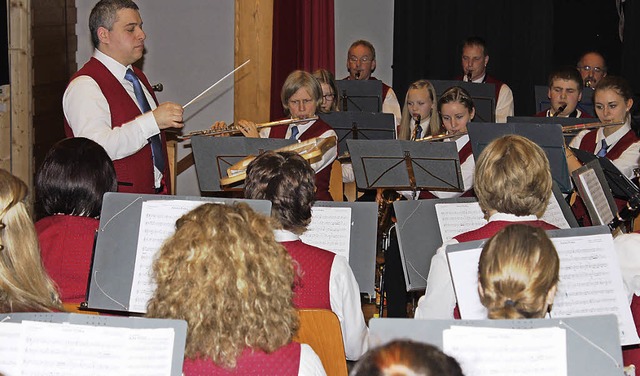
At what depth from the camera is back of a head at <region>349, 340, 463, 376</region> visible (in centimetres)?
126

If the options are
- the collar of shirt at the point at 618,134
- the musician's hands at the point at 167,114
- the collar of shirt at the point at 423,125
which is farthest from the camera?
the collar of shirt at the point at 423,125

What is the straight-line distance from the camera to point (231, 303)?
6.01ft

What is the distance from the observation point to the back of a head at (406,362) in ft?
4.13

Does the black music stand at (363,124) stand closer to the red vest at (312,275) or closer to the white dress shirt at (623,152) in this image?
the white dress shirt at (623,152)

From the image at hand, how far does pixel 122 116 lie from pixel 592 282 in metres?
2.39

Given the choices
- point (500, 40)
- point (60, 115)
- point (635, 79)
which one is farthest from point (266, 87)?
point (635, 79)

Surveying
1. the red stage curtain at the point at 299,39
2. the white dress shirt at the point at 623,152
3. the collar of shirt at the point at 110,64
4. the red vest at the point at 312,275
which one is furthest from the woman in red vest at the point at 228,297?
the red stage curtain at the point at 299,39

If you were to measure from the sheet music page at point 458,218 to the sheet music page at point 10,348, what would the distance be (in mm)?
1824

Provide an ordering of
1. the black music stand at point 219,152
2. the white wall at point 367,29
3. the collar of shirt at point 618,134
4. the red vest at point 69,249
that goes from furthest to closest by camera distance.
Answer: the white wall at point 367,29, the collar of shirt at point 618,134, the black music stand at point 219,152, the red vest at point 69,249

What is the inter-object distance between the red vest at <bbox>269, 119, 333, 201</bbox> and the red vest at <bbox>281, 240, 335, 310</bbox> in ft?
6.30

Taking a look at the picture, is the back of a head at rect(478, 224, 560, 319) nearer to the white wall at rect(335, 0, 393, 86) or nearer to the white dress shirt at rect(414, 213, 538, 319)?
the white dress shirt at rect(414, 213, 538, 319)

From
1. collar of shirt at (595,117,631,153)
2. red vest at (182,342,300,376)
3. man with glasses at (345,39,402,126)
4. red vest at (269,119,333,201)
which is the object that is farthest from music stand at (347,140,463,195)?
red vest at (182,342,300,376)

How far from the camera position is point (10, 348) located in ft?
6.01

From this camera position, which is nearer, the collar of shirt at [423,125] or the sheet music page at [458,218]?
the sheet music page at [458,218]
